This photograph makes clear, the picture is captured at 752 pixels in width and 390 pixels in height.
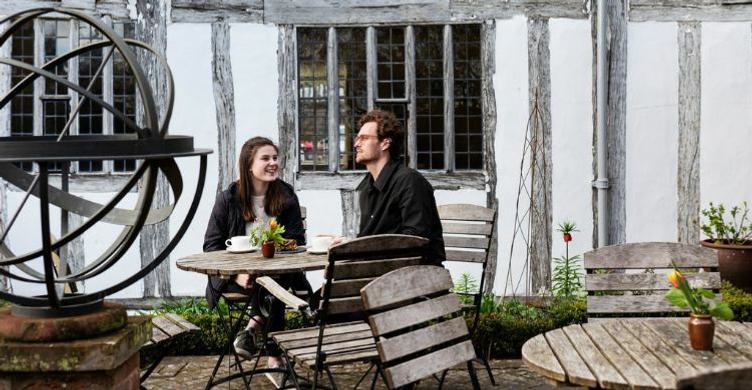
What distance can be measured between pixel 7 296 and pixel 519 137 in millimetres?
5979

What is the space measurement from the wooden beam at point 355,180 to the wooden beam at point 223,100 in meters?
0.64

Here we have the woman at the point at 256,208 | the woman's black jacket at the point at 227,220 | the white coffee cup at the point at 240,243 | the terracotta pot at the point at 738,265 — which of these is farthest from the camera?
the terracotta pot at the point at 738,265

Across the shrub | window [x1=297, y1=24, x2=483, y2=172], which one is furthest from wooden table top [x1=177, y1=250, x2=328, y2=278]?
the shrub

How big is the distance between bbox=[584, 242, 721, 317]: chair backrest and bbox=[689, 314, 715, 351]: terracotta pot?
102 cm

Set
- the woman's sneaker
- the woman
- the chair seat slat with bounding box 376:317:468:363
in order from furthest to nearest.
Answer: the woman < the woman's sneaker < the chair seat slat with bounding box 376:317:468:363

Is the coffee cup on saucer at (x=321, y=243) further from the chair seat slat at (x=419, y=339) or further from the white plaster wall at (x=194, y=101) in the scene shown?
the white plaster wall at (x=194, y=101)

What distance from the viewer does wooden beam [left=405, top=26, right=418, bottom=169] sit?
8836 millimetres

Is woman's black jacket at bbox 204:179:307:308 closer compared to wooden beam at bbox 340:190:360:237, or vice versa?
woman's black jacket at bbox 204:179:307:308

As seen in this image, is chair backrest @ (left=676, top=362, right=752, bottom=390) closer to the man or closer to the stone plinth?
the stone plinth

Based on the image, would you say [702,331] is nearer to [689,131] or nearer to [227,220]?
[227,220]

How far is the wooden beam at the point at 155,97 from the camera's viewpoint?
873cm

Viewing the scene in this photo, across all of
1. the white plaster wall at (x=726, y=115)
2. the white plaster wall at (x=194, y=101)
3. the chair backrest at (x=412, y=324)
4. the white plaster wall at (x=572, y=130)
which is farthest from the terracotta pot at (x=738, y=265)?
the chair backrest at (x=412, y=324)

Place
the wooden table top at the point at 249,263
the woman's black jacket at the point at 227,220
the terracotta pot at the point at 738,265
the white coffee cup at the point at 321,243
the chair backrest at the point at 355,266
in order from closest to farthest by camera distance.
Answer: the chair backrest at the point at 355,266
the wooden table top at the point at 249,263
the white coffee cup at the point at 321,243
the woman's black jacket at the point at 227,220
the terracotta pot at the point at 738,265

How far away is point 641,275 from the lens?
191 inches
